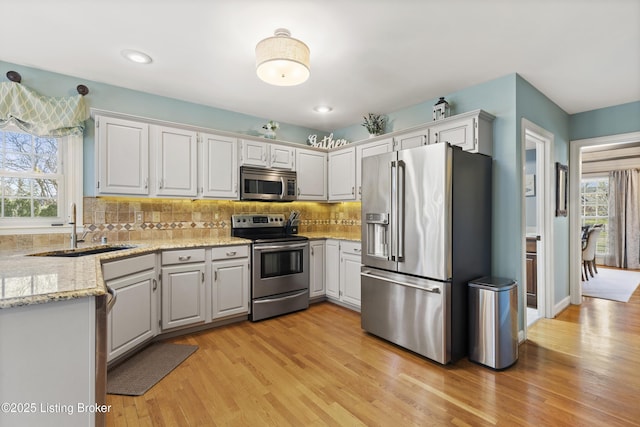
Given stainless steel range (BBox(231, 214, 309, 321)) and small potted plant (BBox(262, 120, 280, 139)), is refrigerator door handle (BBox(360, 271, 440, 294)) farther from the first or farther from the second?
small potted plant (BBox(262, 120, 280, 139))

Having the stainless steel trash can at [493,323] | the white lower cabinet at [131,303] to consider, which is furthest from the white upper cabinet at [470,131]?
the white lower cabinet at [131,303]

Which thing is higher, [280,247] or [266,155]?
[266,155]

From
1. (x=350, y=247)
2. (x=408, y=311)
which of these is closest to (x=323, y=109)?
(x=350, y=247)

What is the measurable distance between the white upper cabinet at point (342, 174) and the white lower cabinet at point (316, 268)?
0.74 meters

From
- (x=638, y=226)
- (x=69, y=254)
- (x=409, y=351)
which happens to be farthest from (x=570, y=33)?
(x=638, y=226)

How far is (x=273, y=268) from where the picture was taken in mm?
3635

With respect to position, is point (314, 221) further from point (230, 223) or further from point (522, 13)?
point (522, 13)

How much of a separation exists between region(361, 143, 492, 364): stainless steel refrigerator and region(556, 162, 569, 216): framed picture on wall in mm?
1492

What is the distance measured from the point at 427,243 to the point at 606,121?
3231 mm

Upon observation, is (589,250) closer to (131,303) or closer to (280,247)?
(280,247)

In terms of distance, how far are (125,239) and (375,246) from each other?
2.66 metres

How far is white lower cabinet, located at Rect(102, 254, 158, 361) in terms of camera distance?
233 cm

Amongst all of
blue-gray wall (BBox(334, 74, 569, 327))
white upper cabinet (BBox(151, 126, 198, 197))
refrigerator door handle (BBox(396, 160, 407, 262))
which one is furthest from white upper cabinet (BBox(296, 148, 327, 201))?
blue-gray wall (BBox(334, 74, 569, 327))

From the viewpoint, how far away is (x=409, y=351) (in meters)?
2.77
